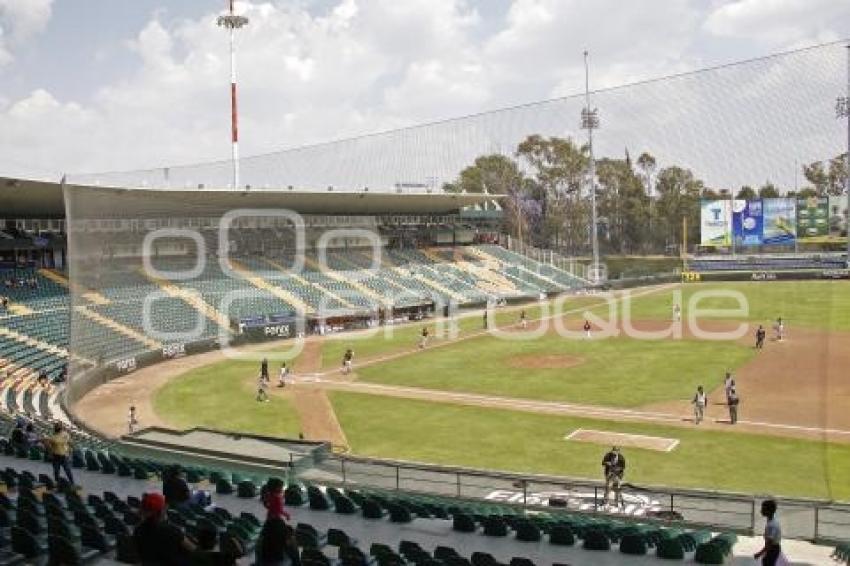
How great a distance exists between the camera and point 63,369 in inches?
1481

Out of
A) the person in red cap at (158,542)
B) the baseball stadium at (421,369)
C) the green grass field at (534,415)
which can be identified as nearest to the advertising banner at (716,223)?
the baseball stadium at (421,369)

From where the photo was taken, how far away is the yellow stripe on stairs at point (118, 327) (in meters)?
31.2

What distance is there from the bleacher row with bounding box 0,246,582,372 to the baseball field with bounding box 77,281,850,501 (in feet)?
10.9

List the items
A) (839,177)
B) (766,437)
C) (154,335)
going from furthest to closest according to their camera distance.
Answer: (839,177) → (154,335) → (766,437)

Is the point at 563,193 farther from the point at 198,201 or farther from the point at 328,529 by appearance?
the point at 328,529

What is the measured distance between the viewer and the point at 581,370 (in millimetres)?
37312

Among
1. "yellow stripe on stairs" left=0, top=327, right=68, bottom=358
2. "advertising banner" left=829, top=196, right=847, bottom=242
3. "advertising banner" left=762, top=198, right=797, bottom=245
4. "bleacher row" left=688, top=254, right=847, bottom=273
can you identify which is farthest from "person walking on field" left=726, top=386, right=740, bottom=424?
"advertising banner" left=829, top=196, right=847, bottom=242

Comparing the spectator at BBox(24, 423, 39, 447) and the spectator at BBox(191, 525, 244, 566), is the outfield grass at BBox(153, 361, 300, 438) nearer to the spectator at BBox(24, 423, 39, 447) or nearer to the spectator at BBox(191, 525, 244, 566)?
the spectator at BBox(24, 423, 39, 447)

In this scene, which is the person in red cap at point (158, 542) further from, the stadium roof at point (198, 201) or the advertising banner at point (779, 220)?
the advertising banner at point (779, 220)

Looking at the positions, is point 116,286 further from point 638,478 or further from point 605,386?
point 638,478

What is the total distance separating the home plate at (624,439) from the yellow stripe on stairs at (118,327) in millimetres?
18736

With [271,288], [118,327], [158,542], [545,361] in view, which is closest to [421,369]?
[545,361]

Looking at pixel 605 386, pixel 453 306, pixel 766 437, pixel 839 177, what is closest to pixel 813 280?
pixel 839 177

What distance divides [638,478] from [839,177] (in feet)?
319
